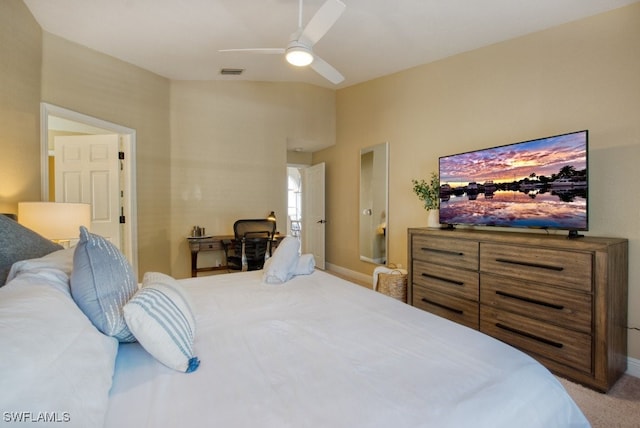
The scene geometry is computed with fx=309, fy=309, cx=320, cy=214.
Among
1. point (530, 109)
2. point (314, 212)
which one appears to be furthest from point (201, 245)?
point (530, 109)

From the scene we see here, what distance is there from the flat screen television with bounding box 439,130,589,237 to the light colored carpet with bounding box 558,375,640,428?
1030 mm

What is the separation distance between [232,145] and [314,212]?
2072 mm

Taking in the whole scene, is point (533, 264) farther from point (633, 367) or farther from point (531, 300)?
point (633, 367)

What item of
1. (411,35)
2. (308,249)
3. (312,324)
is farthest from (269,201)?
(312,324)

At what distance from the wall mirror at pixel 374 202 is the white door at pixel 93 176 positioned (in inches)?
128

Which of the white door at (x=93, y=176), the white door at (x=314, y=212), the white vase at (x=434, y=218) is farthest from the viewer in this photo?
the white door at (x=314, y=212)

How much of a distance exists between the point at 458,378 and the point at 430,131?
3.21 metres

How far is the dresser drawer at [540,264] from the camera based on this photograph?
2014 millimetres

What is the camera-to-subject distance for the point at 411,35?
302 cm

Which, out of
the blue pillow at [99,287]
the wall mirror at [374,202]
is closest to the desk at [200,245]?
the wall mirror at [374,202]

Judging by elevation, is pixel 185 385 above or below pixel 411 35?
below

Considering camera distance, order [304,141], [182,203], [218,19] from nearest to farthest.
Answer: [218,19], [182,203], [304,141]

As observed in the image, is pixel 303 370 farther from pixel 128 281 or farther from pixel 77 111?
pixel 77 111

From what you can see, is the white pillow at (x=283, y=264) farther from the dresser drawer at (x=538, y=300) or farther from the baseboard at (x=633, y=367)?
the baseboard at (x=633, y=367)
